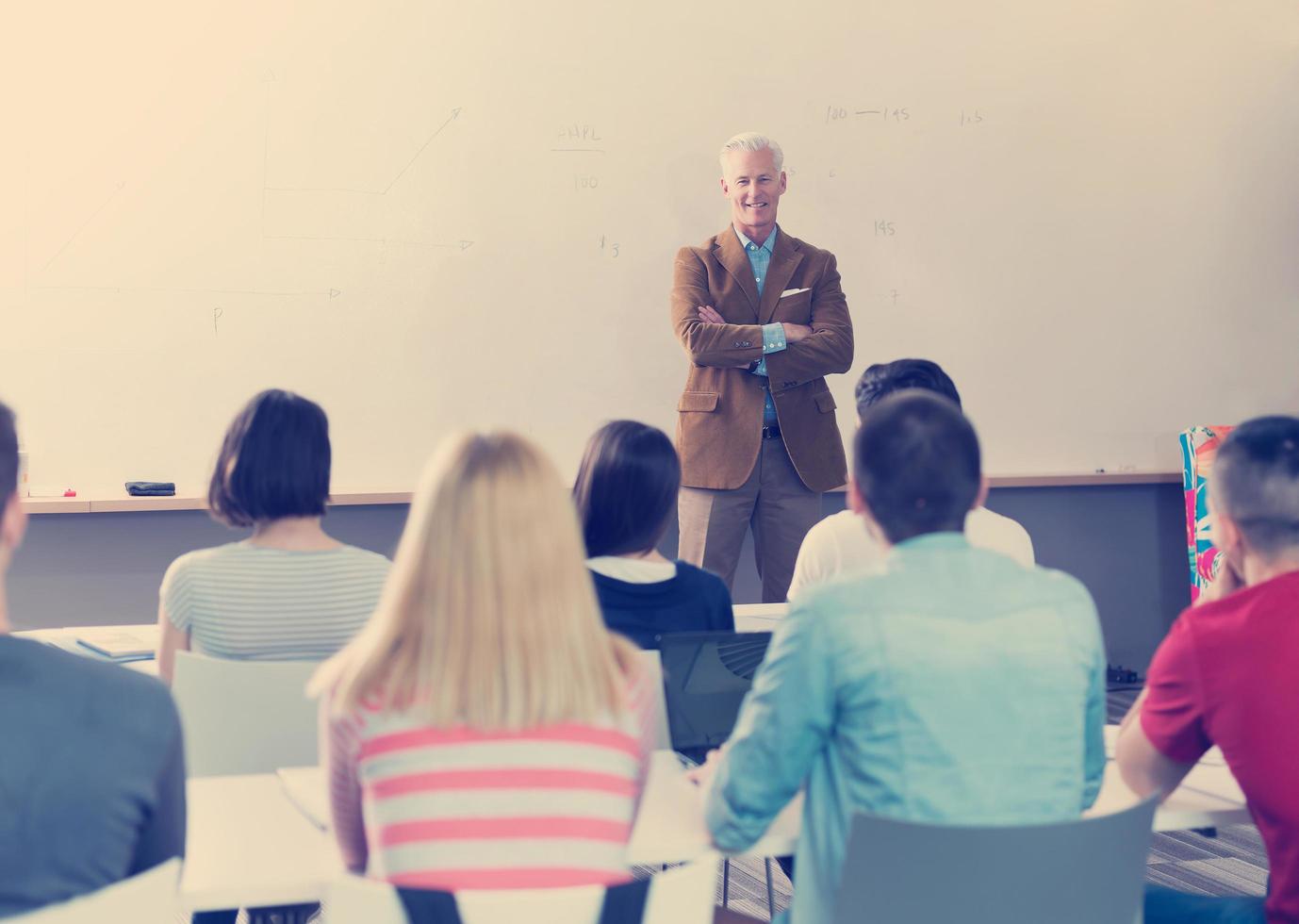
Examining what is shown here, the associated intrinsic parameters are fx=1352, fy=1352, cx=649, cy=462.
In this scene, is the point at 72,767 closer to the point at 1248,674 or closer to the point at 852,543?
the point at 1248,674

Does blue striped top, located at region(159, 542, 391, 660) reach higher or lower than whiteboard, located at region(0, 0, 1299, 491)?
lower

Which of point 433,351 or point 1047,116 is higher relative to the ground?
point 1047,116

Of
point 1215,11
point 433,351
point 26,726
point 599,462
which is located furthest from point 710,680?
point 1215,11

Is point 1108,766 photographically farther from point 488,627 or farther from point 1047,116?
point 1047,116

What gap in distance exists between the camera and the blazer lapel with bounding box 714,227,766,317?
4.20 meters

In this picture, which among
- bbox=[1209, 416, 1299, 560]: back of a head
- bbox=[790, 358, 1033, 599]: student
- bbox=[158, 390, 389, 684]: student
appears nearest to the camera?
bbox=[1209, 416, 1299, 560]: back of a head

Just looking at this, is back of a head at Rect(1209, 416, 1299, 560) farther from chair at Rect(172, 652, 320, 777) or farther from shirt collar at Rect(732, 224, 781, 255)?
shirt collar at Rect(732, 224, 781, 255)

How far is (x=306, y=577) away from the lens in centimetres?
217

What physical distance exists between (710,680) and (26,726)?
1.01 metres

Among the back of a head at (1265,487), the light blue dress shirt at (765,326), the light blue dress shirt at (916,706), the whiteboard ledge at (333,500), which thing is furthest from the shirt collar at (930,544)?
the light blue dress shirt at (765,326)

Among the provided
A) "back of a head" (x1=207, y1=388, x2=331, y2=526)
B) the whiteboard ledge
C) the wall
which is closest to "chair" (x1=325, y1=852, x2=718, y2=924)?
"back of a head" (x1=207, y1=388, x2=331, y2=526)

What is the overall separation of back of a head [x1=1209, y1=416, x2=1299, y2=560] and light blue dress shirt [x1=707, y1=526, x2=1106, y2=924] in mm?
377

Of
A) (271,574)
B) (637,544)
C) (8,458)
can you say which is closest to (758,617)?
(637,544)

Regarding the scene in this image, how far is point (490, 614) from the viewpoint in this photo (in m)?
1.35
